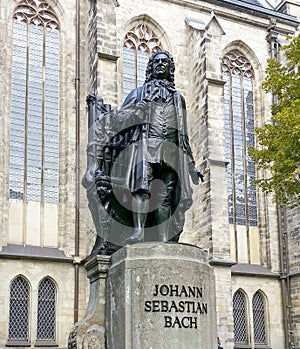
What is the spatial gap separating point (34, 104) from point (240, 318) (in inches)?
390

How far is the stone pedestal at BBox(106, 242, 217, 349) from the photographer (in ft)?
20.6

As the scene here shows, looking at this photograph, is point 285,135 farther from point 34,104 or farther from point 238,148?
point 238,148

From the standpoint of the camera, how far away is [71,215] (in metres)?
19.7

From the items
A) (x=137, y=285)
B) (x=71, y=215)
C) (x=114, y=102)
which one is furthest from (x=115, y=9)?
(x=137, y=285)

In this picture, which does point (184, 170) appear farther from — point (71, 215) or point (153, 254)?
point (71, 215)

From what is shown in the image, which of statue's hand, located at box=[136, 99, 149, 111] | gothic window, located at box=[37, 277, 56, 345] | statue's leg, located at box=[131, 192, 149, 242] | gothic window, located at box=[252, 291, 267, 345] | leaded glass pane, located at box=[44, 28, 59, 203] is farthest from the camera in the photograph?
gothic window, located at box=[252, 291, 267, 345]

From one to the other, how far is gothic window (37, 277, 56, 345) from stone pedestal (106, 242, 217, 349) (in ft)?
41.1

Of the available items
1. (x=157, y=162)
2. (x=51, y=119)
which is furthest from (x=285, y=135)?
(x=51, y=119)

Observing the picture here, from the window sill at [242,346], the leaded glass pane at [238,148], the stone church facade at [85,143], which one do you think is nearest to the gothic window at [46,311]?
the stone church facade at [85,143]

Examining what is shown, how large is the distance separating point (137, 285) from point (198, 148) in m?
15.4

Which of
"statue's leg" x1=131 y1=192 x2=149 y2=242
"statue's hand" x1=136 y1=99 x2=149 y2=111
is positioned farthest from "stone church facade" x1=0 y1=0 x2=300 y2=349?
"statue's leg" x1=131 y1=192 x2=149 y2=242

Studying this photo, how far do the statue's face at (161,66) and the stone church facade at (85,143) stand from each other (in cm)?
1152

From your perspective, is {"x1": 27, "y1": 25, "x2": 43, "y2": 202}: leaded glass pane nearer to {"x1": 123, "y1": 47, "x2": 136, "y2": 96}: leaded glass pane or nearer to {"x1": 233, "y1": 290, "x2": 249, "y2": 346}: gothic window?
{"x1": 123, "y1": 47, "x2": 136, "y2": 96}: leaded glass pane

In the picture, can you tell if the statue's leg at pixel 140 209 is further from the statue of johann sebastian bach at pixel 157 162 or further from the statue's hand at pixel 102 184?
the statue's hand at pixel 102 184
